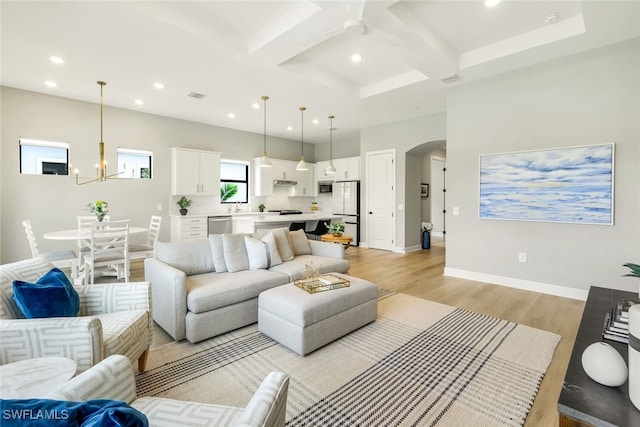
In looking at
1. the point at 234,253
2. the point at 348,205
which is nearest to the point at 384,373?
the point at 234,253

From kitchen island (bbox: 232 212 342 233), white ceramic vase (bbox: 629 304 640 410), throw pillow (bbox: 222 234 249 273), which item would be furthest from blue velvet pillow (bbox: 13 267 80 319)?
kitchen island (bbox: 232 212 342 233)

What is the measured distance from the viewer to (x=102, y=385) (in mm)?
1129

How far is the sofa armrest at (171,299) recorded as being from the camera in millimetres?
2494

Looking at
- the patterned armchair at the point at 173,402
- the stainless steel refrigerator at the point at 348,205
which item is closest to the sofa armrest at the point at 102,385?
the patterned armchair at the point at 173,402

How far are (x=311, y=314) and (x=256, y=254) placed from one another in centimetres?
120

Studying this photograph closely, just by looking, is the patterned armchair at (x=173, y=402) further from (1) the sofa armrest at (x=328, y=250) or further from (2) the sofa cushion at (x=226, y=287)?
(1) the sofa armrest at (x=328, y=250)

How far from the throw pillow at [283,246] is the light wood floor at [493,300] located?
1.44m

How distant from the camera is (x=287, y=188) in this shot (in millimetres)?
8648

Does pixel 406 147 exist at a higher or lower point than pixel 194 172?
higher

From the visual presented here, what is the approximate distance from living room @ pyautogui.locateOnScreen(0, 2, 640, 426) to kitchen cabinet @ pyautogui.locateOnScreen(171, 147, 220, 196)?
0.24m

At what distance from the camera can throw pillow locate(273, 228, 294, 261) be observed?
3717 mm

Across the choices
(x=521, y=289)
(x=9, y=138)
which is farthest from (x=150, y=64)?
(x=521, y=289)

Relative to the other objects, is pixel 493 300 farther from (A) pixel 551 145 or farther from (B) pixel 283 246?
(B) pixel 283 246

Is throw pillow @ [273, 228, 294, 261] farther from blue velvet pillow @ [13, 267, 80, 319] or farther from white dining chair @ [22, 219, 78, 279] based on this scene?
white dining chair @ [22, 219, 78, 279]
